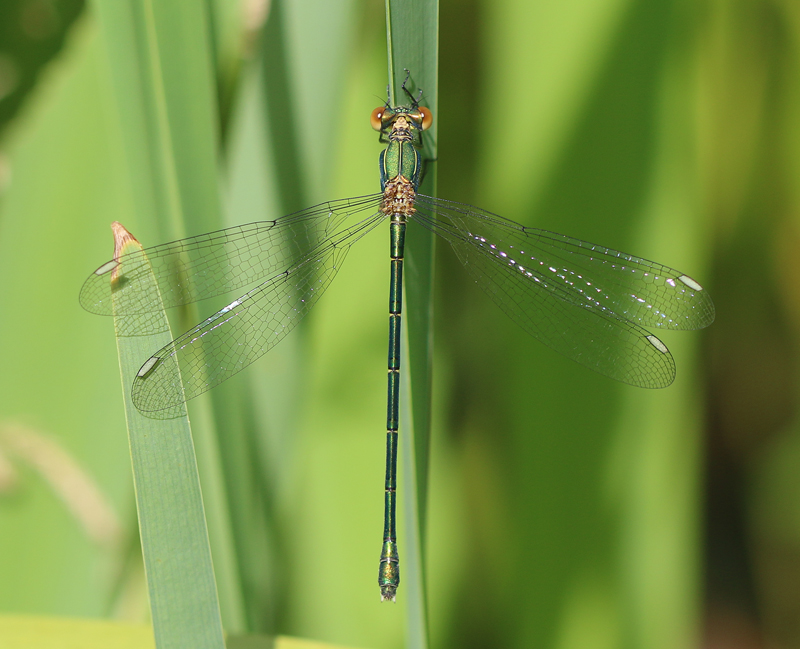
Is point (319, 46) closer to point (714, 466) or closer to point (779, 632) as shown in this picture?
point (714, 466)

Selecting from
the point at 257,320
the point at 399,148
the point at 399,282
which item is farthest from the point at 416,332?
the point at 399,148

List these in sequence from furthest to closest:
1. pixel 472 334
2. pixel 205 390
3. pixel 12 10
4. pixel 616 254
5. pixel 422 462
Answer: pixel 472 334 < pixel 12 10 < pixel 616 254 < pixel 205 390 < pixel 422 462

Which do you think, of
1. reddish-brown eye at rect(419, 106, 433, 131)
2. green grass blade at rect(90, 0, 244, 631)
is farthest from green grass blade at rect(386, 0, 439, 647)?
green grass blade at rect(90, 0, 244, 631)

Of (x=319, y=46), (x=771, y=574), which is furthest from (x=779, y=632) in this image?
(x=319, y=46)

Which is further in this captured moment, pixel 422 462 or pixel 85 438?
pixel 85 438

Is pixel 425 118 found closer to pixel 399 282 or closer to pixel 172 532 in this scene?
pixel 399 282

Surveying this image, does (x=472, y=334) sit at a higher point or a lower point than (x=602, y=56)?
lower

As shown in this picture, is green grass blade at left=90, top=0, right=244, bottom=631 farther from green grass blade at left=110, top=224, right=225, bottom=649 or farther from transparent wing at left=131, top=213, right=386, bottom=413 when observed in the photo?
green grass blade at left=110, top=224, right=225, bottom=649
